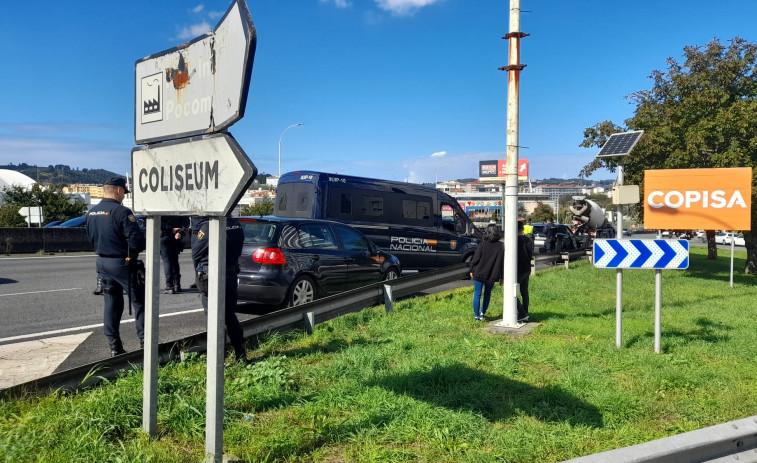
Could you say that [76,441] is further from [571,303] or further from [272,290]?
[571,303]

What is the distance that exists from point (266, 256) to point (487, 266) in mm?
3252

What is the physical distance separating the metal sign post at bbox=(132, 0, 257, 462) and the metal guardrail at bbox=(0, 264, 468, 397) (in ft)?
3.63

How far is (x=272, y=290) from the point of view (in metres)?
8.66

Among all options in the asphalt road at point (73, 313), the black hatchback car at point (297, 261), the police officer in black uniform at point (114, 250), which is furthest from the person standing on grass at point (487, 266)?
the police officer in black uniform at point (114, 250)

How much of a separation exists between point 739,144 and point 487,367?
56.3 feet

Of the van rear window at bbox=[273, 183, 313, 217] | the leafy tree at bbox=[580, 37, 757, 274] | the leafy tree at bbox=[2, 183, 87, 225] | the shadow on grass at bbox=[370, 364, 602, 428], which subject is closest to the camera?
the shadow on grass at bbox=[370, 364, 602, 428]

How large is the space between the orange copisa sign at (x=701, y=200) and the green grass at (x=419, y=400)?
4793mm

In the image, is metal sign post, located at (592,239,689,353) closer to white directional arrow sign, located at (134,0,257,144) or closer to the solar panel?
the solar panel

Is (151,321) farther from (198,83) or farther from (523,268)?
(523,268)

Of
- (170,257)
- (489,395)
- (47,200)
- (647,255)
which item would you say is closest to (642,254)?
(647,255)

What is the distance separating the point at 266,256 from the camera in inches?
343

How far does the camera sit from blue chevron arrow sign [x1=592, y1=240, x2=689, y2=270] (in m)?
6.88

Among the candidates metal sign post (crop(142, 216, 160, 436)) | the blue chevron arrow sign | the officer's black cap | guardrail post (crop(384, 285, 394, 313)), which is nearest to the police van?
guardrail post (crop(384, 285, 394, 313))

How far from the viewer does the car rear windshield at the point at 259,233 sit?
8844 millimetres
